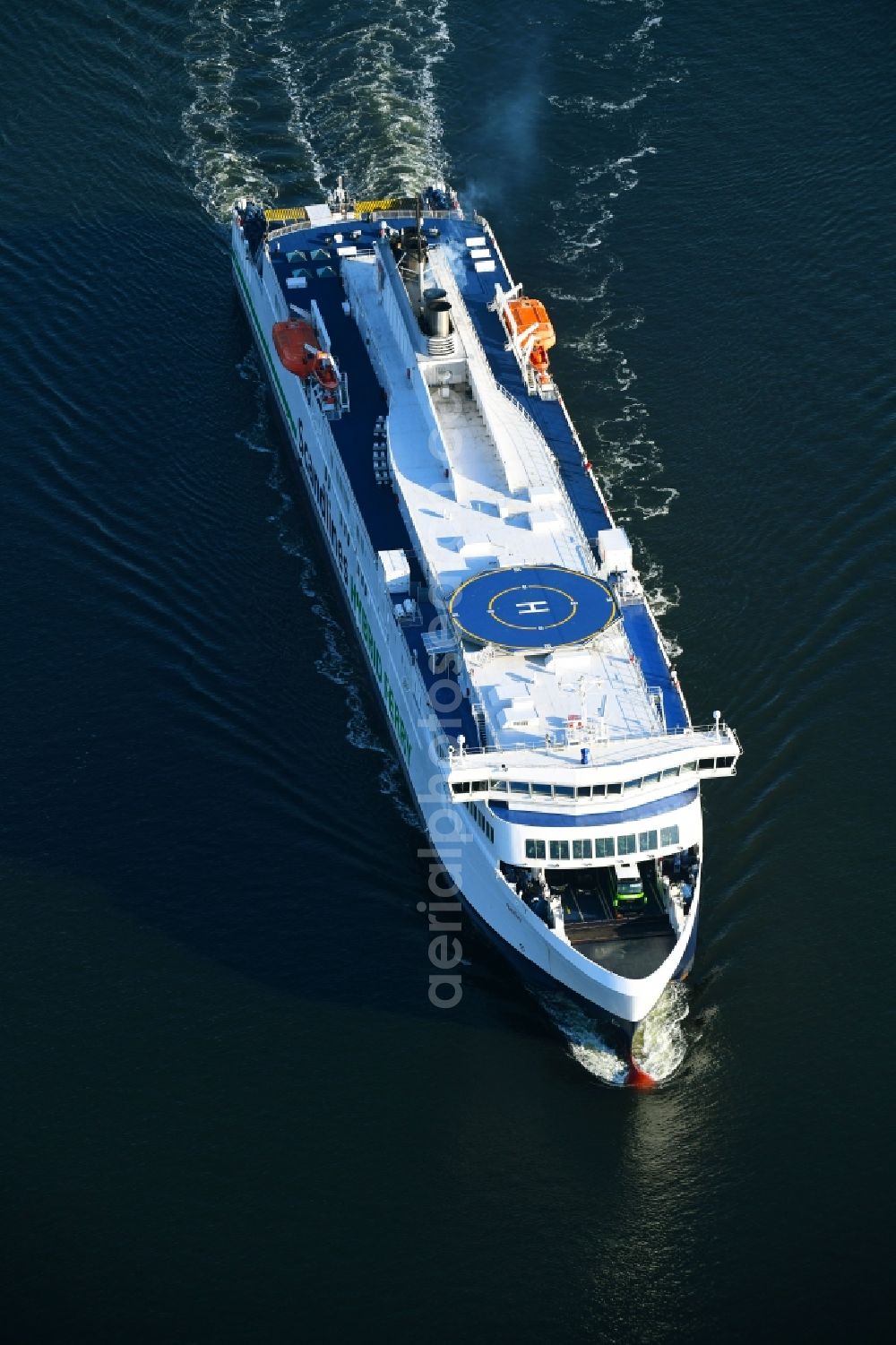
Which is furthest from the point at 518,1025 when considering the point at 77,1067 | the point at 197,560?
the point at 197,560

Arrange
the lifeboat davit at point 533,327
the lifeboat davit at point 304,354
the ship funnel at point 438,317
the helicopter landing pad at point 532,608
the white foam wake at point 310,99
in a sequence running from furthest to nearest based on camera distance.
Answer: the white foam wake at point 310,99 → the lifeboat davit at point 533,327 → the lifeboat davit at point 304,354 → the ship funnel at point 438,317 → the helicopter landing pad at point 532,608

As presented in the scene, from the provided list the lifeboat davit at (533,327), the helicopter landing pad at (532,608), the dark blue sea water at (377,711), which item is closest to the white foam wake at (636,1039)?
the dark blue sea water at (377,711)

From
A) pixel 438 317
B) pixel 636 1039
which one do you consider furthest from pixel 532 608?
pixel 438 317

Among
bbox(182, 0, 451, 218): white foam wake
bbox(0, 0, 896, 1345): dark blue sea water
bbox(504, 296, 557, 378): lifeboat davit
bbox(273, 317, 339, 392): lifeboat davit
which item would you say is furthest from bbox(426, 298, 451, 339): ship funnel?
bbox(182, 0, 451, 218): white foam wake

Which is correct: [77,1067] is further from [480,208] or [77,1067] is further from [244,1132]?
[480,208]

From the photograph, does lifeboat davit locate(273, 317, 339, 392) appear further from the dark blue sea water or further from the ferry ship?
the dark blue sea water

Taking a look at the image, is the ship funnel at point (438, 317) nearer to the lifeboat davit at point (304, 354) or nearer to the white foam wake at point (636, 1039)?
the lifeboat davit at point (304, 354)
